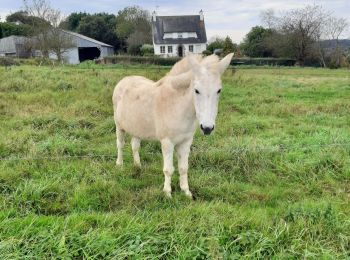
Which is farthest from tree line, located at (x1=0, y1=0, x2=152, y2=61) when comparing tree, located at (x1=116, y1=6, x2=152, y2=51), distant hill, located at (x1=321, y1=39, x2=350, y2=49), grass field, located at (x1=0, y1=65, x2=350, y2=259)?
grass field, located at (x1=0, y1=65, x2=350, y2=259)

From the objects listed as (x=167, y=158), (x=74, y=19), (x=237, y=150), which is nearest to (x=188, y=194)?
(x=167, y=158)

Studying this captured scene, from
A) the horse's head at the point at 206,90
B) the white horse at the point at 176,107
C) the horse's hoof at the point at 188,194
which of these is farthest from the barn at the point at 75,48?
the horse's head at the point at 206,90

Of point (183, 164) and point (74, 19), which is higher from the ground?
point (74, 19)

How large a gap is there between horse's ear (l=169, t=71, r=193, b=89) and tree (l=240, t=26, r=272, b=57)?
44.7m

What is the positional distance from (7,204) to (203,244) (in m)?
2.49

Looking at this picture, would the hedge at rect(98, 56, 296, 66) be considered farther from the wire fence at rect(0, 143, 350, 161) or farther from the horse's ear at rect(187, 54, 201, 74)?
the horse's ear at rect(187, 54, 201, 74)

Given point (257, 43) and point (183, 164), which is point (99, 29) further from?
point (183, 164)

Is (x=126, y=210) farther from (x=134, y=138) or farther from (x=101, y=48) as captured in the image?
(x=101, y=48)

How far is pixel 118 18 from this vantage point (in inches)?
2596

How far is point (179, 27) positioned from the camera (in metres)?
61.2

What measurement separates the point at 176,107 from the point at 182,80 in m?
0.38

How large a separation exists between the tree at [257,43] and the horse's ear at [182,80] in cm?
4475

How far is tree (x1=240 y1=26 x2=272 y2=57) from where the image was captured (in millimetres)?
47825

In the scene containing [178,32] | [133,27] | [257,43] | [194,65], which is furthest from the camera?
[133,27]
